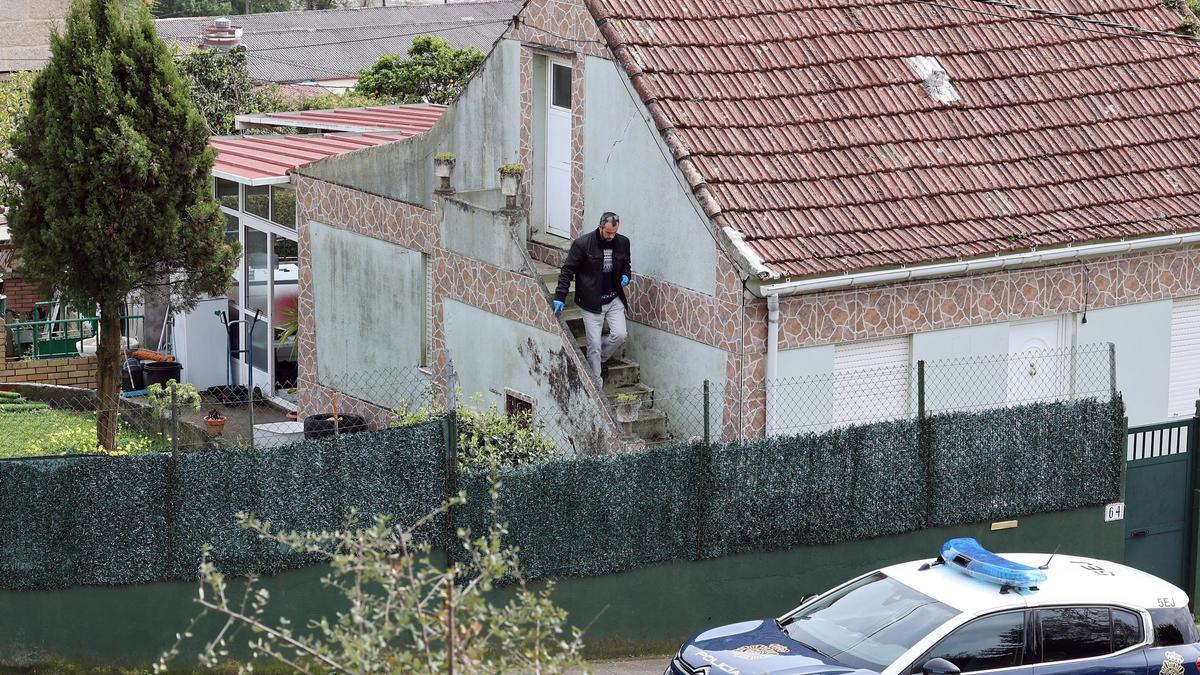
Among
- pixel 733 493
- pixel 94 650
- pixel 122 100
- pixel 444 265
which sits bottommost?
pixel 94 650

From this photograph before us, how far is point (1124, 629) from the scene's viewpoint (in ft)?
37.9

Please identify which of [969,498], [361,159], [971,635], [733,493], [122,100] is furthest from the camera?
[361,159]

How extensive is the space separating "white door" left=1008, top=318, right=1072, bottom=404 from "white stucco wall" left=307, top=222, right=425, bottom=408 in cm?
631

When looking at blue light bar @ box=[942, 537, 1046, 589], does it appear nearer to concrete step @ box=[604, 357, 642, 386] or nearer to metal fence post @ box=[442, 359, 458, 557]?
metal fence post @ box=[442, 359, 458, 557]

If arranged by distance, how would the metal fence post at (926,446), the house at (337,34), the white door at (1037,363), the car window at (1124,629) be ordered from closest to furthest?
the car window at (1124,629), the metal fence post at (926,446), the white door at (1037,363), the house at (337,34)

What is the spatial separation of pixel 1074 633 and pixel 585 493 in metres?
4.00

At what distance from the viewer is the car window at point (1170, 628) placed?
11602mm

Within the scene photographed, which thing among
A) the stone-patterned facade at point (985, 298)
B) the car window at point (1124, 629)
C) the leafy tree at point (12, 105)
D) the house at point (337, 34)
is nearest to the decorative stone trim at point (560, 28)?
the stone-patterned facade at point (985, 298)

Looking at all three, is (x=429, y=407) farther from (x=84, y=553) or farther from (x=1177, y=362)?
(x=1177, y=362)

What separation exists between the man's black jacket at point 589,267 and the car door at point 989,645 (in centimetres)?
580

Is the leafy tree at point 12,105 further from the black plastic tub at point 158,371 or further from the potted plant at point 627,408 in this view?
the potted plant at point 627,408

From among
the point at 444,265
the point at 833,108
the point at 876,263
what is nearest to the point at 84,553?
the point at 444,265

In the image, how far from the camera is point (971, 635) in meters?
11.1

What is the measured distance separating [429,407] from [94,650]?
4.63m
